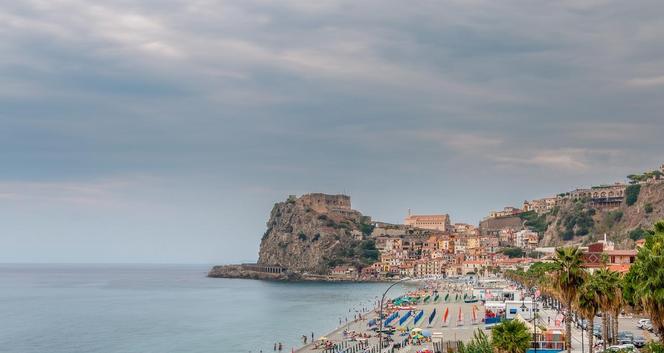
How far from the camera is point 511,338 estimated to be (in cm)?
3681

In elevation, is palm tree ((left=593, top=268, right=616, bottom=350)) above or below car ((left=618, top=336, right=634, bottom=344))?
above

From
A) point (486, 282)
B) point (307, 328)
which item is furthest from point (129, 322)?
point (486, 282)

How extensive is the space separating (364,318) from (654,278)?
84.8 m

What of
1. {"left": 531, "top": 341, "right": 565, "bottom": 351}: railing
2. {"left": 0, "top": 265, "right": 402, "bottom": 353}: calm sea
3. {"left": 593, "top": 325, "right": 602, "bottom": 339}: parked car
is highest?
{"left": 593, "top": 325, "right": 602, "bottom": 339}: parked car

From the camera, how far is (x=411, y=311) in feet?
374

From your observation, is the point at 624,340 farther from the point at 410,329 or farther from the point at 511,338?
the point at 410,329

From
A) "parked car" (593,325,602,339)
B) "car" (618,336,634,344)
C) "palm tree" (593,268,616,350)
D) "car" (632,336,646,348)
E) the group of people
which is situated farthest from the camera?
the group of people

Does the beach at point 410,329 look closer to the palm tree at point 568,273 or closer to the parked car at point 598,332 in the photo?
the parked car at point 598,332

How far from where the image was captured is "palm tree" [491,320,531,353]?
3672 cm

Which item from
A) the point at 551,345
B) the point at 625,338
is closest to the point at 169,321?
the point at 551,345

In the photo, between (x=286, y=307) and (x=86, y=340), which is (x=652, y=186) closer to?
(x=286, y=307)

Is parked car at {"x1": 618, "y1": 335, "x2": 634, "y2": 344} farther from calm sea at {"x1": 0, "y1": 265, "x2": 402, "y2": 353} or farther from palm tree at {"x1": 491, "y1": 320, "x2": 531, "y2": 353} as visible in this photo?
calm sea at {"x1": 0, "y1": 265, "x2": 402, "y2": 353}

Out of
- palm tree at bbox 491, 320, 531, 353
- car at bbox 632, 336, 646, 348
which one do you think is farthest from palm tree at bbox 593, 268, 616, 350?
car at bbox 632, 336, 646, 348

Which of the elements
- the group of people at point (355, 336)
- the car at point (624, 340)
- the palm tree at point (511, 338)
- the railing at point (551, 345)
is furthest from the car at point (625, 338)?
the group of people at point (355, 336)
